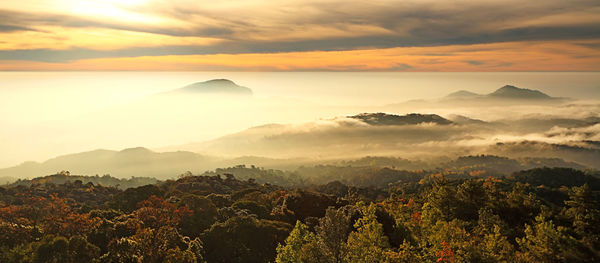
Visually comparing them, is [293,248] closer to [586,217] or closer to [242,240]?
[242,240]

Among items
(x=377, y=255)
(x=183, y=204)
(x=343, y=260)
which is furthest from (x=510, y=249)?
(x=183, y=204)

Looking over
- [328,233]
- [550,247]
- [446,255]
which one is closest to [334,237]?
[328,233]

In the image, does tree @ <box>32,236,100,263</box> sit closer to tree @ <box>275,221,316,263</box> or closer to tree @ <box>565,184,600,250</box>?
tree @ <box>275,221,316,263</box>

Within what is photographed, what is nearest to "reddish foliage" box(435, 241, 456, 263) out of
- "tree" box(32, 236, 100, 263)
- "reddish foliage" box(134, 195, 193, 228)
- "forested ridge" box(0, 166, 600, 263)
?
"forested ridge" box(0, 166, 600, 263)

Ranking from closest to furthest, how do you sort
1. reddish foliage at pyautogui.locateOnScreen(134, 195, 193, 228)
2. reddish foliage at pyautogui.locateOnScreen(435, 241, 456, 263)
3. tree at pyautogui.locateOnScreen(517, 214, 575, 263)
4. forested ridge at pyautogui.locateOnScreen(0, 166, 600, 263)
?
reddish foliage at pyautogui.locateOnScreen(435, 241, 456, 263), forested ridge at pyautogui.locateOnScreen(0, 166, 600, 263), tree at pyautogui.locateOnScreen(517, 214, 575, 263), reddish foliage at pyautogui.locateOnScreen(134, 195, 193, 228)

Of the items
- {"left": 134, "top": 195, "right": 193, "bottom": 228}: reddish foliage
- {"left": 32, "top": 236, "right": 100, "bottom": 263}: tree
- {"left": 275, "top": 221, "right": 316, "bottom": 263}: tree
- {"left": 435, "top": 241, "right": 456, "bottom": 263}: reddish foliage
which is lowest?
{"left": 134, "top": 195, "right": 193, "bottom": 228}: reddish foliage

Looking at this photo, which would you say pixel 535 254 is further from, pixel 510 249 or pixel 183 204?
pixel 183 204

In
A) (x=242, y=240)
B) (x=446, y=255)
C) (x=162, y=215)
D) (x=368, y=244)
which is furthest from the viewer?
(x=162, y=215)

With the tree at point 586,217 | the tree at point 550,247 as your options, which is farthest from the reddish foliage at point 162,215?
the tree at point 586,217

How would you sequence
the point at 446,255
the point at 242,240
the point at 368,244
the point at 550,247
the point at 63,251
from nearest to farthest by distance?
the point at 446,255 → the point at 550,247 → the point at 368,244 → the point at 63,251 → the point at 242,240

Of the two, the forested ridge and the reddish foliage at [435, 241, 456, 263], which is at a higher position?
the reddish foliage at [435, 241, 456, 263]

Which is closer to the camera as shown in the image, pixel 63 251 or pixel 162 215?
pixel 63 251

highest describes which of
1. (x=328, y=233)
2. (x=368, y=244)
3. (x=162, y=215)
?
(x=328, y=233)

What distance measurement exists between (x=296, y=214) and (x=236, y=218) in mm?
22860
